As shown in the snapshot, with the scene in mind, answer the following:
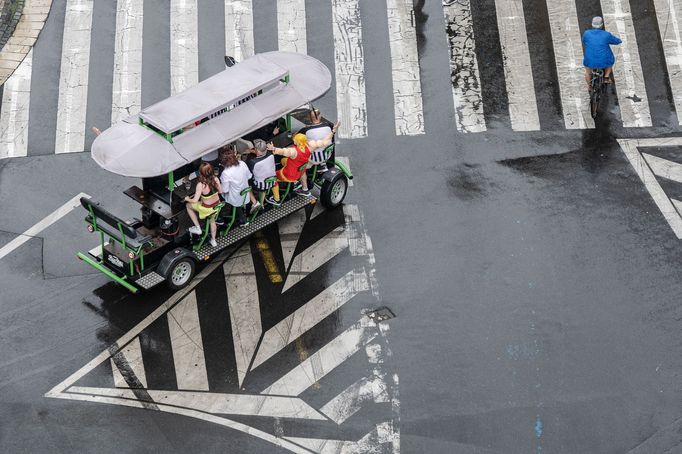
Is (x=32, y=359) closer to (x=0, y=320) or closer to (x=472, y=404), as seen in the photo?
(x=0, y=320)

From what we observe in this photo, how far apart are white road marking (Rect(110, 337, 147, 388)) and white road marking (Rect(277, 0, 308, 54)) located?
7.79 m

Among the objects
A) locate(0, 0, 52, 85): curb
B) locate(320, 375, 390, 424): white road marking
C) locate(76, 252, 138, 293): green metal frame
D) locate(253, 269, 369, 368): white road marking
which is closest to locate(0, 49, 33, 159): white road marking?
locate(0, 0, 52, 85): curb

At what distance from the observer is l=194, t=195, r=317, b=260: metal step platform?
16234 mm

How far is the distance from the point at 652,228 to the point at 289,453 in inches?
295

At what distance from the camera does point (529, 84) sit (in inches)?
781

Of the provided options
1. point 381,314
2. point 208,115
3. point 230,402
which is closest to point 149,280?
point 230,402

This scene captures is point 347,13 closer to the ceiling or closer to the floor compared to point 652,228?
closer to the ceiling

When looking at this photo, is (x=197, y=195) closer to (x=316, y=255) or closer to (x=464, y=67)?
(x=316, y=255)

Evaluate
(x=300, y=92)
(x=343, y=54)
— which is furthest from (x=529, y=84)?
(x=300, y=92)

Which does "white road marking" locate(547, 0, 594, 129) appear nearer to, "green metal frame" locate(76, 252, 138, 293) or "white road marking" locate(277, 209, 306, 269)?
"white road marking" locate(277, 209, 306, 269)

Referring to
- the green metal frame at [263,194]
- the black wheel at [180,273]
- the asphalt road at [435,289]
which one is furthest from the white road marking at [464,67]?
the black wheel at [180,273]

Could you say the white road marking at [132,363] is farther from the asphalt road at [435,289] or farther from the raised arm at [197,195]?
the raised arm at [197,195]

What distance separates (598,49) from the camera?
1903 cm

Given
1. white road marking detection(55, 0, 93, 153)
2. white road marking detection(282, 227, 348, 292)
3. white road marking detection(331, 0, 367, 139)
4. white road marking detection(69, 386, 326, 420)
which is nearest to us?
white road marking detection(69, 386, 326, 420)
